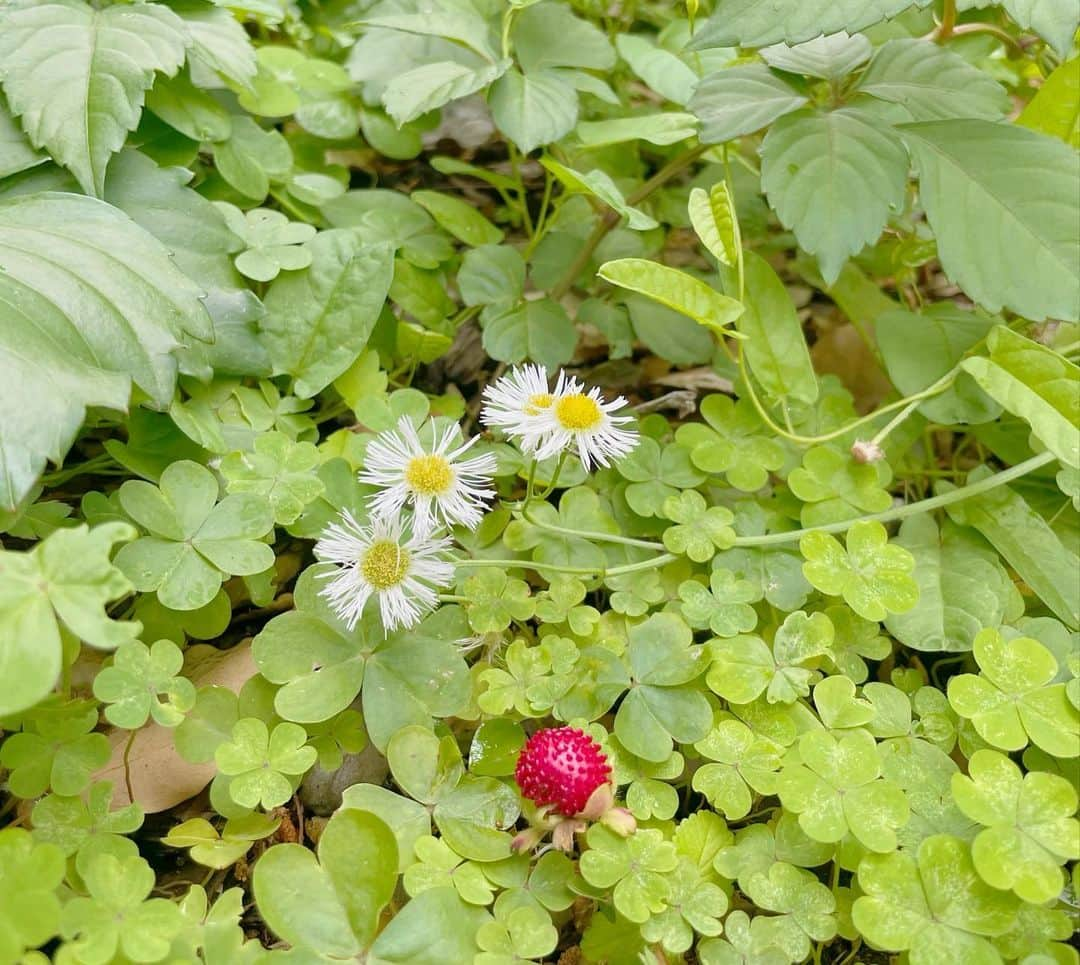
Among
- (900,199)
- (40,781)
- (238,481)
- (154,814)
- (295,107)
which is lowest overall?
(154,814)

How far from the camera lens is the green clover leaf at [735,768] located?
0.99m

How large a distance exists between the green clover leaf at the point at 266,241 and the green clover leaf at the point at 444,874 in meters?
0.75

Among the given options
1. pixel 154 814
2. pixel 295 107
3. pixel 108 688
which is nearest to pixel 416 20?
pixel 295 107

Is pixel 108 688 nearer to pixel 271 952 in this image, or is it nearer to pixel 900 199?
→ pixel 271 952

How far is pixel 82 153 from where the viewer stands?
1117 mm

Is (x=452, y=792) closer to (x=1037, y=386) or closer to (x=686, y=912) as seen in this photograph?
(x=686, y=912)

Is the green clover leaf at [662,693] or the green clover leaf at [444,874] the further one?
the green clover leaf at [662,693]

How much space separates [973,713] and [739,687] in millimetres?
252

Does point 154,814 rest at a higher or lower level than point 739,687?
lower

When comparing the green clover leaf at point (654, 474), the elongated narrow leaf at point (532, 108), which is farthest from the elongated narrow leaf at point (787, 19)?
the green clover leaf at point (654, 474)

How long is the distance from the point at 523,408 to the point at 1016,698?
2.07 feet

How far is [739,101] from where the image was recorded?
1.27m

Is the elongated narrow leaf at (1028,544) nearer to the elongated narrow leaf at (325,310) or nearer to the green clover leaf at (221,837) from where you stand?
the elongated narrow leaf at (325,310)

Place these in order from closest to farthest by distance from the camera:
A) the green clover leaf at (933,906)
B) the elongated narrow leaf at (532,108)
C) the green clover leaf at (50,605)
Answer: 1. the green clover leaf at (50,605)
2. the green clover leaf at (933,906)
3. the elongated narrow leaf at (532,108)
